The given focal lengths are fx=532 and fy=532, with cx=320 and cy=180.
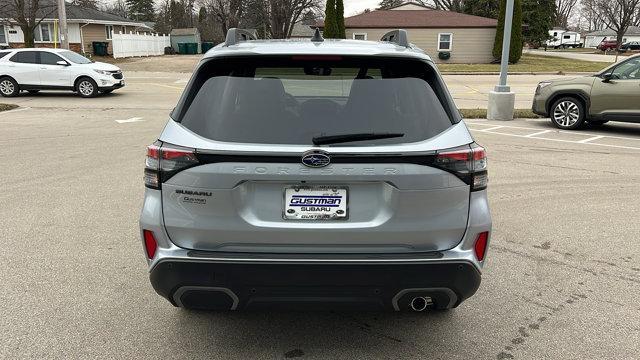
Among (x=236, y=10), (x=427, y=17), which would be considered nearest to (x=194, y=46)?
(x=236, y=10)

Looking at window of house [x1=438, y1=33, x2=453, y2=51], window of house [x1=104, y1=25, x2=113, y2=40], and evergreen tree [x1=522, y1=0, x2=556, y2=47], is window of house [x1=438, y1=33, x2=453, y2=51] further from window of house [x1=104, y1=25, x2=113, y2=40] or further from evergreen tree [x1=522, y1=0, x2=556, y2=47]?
window of house [x1=104, y1=25, x2=113, y2=40]

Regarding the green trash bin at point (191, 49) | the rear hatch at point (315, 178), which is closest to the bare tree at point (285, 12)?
the green trash bin at point (191, 49)

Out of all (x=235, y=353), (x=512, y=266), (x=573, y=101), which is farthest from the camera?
(x=573, y=101)

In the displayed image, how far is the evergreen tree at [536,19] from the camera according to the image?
51.7m

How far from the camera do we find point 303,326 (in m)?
3.53

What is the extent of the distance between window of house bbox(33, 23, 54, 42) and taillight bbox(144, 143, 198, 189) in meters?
51.0

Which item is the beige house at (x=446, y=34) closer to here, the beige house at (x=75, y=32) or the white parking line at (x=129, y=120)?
the beige house at (x=75, y=32)

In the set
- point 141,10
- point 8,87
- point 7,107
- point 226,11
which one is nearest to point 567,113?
point 7,107

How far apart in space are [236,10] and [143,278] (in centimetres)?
6821

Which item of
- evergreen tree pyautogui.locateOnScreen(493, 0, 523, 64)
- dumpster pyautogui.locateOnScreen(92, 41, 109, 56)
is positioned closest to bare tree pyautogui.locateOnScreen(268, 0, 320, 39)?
dumpster pyautogui.locateOnScreen(92, 41, 109, 56)

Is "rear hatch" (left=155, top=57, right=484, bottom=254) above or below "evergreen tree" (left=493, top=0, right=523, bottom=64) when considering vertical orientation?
below

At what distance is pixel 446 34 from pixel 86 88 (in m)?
29.1

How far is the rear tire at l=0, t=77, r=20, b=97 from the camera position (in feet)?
62.3

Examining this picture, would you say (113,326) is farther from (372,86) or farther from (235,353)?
(372,86)
